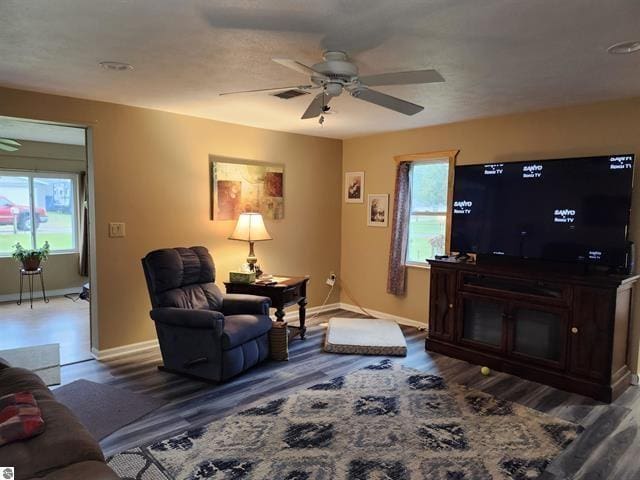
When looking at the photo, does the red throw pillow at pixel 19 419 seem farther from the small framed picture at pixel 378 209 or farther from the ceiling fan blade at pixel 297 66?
the small framed picture at pixel 378 209

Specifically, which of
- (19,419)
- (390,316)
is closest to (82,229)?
(390,316)

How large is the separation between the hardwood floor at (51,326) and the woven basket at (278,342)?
5.52 ft

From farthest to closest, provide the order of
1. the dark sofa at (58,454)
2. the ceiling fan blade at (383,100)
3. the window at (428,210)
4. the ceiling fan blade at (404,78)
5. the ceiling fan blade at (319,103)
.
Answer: the window at (428,210) < the ceiling fan blade at (319,103) < the ceiling fan blade at (383,100) < the ceiling fan blade at (404,78) < the dark sofa at (58,454)

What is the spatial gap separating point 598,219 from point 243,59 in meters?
2.90

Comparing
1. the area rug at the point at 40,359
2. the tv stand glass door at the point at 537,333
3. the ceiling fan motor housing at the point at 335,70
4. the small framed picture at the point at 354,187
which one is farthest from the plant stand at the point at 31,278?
the tv stand glass door at the point at 537,333

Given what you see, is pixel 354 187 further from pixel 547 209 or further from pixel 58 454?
pixel 58 454

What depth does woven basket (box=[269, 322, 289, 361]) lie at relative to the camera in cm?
388

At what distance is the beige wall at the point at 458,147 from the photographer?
354 centimetres

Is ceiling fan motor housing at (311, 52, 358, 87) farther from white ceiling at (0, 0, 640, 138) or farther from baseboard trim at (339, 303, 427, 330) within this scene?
baseboard trim at (339, 303, 427, 330)

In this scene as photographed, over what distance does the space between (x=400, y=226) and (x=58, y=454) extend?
4165 mm

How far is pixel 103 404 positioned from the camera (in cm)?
303

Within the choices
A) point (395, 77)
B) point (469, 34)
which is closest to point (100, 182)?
point (395, 77)

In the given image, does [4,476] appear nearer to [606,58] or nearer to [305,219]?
[606,58]

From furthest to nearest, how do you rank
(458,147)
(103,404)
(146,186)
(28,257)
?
(28,257) → (458,147) → (146,186) → (103,404)
